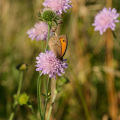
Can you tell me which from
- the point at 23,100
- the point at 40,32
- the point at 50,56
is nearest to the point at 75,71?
the point at 40,32

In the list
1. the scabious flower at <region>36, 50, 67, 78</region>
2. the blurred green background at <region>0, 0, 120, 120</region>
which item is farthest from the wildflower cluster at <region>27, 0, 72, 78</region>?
the blurred green background at <region>0, 0, 120, 120</region>

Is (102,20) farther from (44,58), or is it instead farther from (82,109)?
(82,109)

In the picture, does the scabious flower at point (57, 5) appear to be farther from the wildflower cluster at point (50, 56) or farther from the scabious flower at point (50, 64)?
the scabious flower at point (50, 64)

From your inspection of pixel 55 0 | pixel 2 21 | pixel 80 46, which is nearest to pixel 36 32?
pixel 55 0

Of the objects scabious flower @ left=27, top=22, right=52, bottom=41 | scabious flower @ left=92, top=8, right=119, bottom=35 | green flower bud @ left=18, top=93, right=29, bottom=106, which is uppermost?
scabious flower @ left=92, top=8, right=119, bottom=35

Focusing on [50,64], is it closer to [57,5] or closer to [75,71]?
[57,5]

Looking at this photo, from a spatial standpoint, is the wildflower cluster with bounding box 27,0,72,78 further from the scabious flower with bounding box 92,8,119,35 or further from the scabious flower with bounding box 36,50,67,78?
the scabious flower with bounding box 92,8,119,35

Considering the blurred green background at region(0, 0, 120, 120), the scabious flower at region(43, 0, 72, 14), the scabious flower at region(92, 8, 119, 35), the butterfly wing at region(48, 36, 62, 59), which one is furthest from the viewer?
the blurred green background at region(0, 0, 120, 120)
